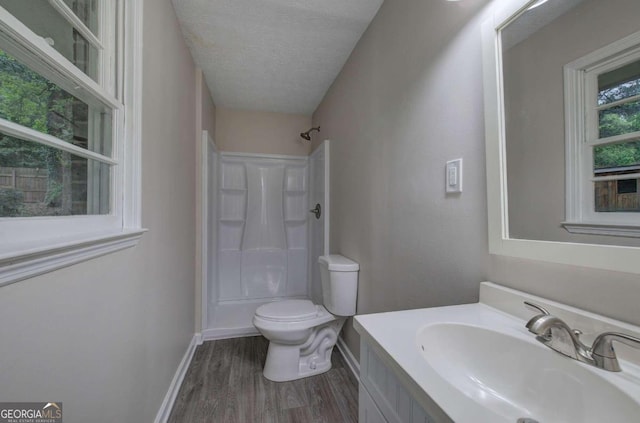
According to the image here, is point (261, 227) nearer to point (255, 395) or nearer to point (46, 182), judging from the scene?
point (255, 395)

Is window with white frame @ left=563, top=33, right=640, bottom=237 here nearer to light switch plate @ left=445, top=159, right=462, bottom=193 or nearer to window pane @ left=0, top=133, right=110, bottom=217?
light switch plate @ left=445, top=159, right=462, bottom=193

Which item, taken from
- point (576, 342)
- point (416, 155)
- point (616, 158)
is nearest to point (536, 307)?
point (576, 342)

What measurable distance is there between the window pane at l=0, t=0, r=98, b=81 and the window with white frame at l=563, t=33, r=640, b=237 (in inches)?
50.5

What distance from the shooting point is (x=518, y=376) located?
0.57 metres

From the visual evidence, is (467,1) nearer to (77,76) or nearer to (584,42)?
(584,42)

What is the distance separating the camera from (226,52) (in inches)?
71.9

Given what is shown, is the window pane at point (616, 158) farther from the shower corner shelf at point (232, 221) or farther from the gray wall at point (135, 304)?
the shower corner shelf at point (232, 221)

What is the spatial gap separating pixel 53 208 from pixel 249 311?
2.20m

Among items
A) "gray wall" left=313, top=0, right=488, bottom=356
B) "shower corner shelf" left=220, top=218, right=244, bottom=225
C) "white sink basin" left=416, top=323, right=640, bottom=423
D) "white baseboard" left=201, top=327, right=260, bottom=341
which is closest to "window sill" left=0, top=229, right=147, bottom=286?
"white sink basin" left=416, top=323, right=640, bottom=423

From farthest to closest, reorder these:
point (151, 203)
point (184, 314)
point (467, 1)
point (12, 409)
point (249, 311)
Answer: point (249, 311), point (184, 314), point (151, 203), point (467, 1), point (12, 409)

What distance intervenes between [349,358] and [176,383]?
114cm

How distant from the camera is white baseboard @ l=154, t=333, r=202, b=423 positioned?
127 cm

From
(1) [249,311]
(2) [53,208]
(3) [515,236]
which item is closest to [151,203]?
(2) [53,208]

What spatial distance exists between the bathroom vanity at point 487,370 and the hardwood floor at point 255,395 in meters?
0.88
